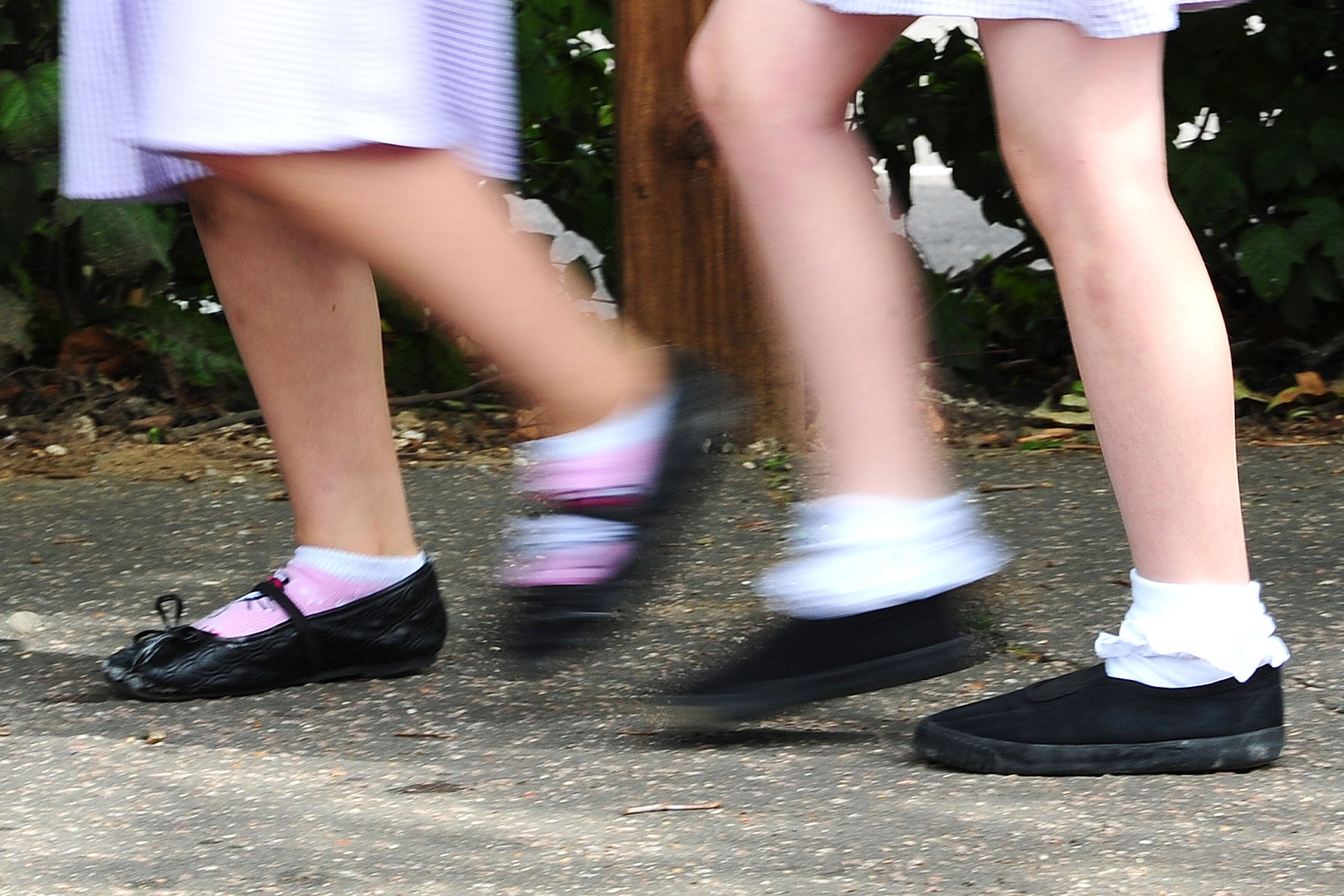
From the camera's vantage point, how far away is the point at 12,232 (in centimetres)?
330

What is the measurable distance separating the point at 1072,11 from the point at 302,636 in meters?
1.15

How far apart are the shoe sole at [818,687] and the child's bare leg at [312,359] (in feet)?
1.83

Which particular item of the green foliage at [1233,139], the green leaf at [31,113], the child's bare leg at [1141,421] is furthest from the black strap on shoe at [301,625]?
the green foliage at [1233,139]

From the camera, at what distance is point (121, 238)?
3.18 metres

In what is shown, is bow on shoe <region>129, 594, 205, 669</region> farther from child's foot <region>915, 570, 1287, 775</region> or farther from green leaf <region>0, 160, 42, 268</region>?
green leaf <region>0, 160, 42, 268</region>

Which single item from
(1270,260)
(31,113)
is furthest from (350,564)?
(1270,260)

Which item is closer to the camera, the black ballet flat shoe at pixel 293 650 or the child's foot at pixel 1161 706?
the child's foot at pixel 1161 706

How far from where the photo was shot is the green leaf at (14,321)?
3.43m

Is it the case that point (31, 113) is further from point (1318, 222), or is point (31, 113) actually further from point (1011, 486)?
point (1318, 222)

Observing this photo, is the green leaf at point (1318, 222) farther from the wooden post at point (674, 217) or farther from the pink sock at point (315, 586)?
the pink sock at point (315, 586)

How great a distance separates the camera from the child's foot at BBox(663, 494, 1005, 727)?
Result: 68.4 inches

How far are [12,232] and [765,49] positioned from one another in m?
2.10

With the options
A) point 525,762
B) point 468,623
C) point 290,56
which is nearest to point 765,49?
point 290,56

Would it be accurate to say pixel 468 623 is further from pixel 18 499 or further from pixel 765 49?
pixel 18 499
